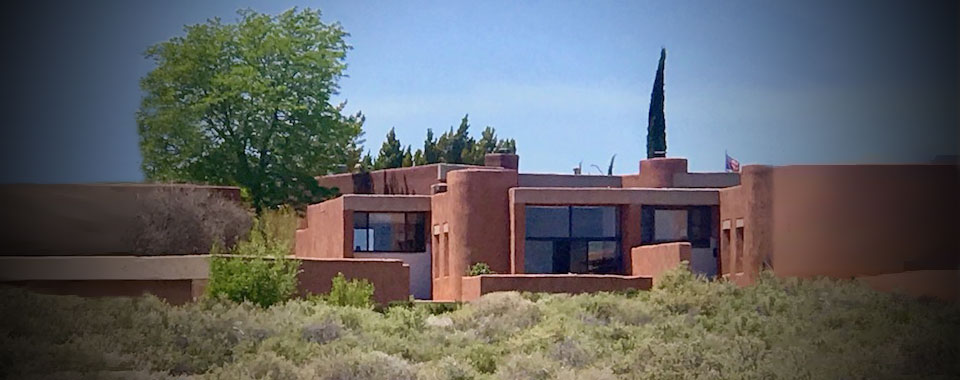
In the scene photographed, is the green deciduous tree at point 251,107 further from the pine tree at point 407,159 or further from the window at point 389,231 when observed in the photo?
the pine tree at point 407,159

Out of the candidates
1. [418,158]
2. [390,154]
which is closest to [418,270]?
[418,158]

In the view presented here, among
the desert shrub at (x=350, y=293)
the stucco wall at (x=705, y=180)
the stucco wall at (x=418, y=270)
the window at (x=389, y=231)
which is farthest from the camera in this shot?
the stucco wall at (x=705, y=180)

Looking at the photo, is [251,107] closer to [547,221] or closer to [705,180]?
[547,221]

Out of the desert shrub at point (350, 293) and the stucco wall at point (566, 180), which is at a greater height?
the stucco wall at point (566, 180)

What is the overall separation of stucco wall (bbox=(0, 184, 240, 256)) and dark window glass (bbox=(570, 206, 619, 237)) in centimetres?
1030

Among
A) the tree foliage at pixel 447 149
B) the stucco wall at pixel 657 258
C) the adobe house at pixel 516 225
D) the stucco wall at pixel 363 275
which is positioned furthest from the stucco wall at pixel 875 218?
the tree foliage at pixel 447 149

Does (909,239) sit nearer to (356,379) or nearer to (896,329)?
(896,329)

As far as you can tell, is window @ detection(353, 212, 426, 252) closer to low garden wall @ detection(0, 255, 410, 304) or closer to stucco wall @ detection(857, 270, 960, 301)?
low garden wall @ detection(0, 255, 410, 304)

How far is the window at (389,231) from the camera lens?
35.2 m

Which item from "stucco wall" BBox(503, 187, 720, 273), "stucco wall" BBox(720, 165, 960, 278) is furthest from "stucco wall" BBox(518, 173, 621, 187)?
"stucco wall" BBox(720, 165, 960, 278)

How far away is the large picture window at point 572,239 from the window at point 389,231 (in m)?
2.58

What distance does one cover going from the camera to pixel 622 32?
25828mm

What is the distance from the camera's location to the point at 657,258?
103 feet

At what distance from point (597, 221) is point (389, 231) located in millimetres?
4607
